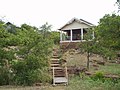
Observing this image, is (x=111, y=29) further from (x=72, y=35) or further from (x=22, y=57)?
(x=72, y=35)

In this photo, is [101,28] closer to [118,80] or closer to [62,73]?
[118,80]

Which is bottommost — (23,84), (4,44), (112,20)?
(23,84)

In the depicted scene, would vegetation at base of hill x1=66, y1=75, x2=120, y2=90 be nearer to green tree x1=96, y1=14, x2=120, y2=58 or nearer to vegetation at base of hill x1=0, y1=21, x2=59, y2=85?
vegetation at base of hill x1=0, y1=21, x2=59, y2=85

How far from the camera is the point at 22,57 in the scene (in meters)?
14.1

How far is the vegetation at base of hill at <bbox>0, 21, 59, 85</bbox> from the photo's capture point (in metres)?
13.6

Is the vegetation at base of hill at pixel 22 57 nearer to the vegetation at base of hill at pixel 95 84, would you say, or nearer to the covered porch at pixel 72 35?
the vegetation at base of hill at pixel 95 84

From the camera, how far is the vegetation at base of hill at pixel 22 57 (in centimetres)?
1360

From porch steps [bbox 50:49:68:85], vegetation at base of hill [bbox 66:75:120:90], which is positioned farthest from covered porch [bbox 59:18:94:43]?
vegetation at base of hill [bbox 66:75:120:90]

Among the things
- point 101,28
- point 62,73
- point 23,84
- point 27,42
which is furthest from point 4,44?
point 101,28

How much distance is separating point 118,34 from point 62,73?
21.3 ft

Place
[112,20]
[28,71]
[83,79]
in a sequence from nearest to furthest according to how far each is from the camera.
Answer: [112,20], [28,71], [83,79]

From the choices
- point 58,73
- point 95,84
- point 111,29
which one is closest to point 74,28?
point 58,73

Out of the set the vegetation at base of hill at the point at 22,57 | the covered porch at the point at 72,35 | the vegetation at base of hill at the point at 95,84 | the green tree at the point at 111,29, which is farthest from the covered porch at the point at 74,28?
the green tree at the point at 111,29

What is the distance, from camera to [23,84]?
1374cm
